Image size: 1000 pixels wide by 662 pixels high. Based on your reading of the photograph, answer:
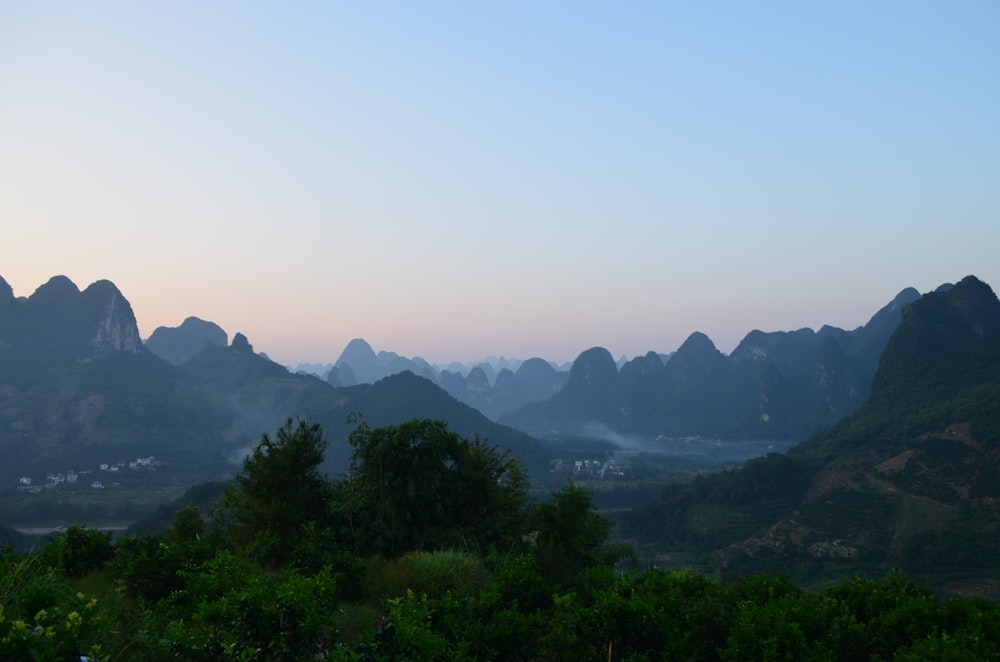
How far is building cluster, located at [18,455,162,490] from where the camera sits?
85.1 meters

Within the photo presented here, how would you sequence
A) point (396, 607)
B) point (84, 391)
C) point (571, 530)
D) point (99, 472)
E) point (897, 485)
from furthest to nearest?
point (84, 391)
point (99, 472)
point (897, 485)
point (571, 530)
point (396, 607)

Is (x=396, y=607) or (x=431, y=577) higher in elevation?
(x=396, y=607)

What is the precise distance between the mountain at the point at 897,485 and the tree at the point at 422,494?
42169 mm

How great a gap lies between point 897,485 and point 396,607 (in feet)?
214

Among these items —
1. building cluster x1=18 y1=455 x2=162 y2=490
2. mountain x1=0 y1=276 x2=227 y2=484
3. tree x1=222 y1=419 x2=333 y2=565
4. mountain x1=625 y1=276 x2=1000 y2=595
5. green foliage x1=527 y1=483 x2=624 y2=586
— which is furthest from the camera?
mountain x1=0 y1=276 x2=227 y2=484

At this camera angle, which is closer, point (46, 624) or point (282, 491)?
point (46, 624)

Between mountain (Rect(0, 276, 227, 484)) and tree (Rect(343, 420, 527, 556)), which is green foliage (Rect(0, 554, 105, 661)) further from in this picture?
mountain (Rect(0, 276, 227, 484))

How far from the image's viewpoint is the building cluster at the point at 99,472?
8506 centimetres

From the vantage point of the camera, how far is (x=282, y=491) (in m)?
12.8

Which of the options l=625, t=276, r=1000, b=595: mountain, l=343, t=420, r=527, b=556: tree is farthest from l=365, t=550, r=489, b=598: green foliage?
l=625, t=276, r=1000, b=595: mountain

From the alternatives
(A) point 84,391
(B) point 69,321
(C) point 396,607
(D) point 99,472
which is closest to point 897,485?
(C) point 396,607

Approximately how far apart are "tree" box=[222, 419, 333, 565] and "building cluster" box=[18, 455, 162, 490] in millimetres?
91372

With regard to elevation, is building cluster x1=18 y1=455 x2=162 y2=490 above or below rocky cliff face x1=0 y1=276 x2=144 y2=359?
below

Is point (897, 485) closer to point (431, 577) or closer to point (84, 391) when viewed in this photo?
point (431, 577)
